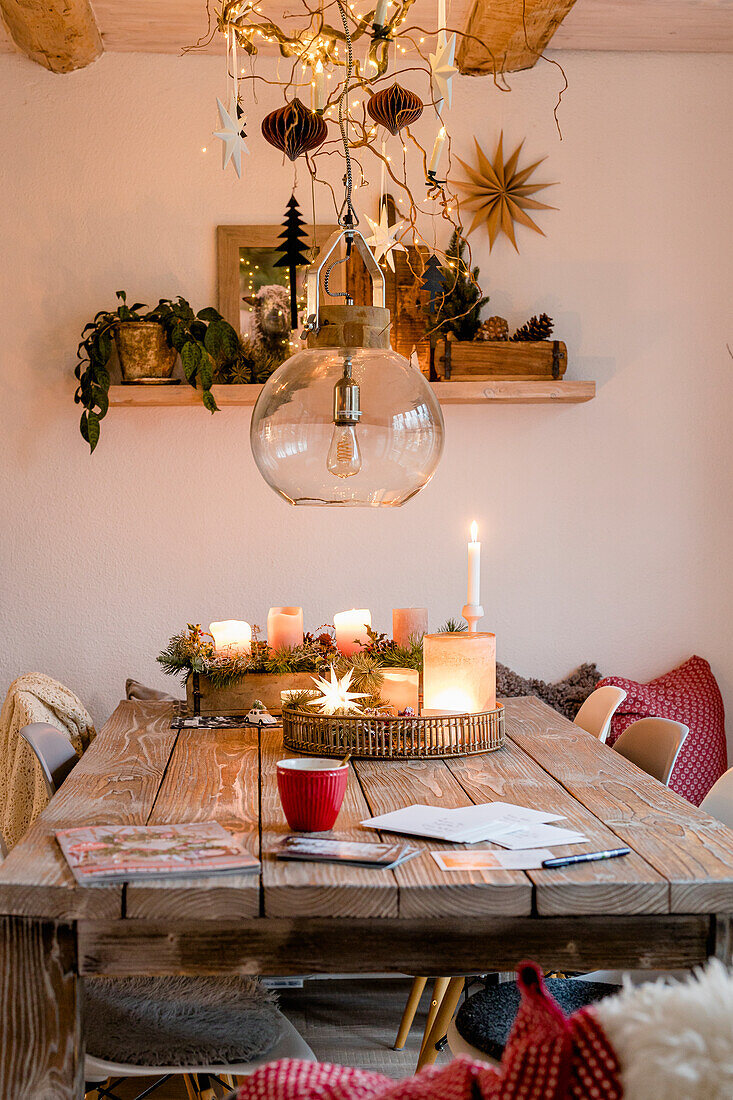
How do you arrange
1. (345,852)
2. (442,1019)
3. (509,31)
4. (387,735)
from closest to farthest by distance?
1. (345,852)
2. (387,735)
3. (442,1019)
4. (509,31)

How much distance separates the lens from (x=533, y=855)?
1329 mm

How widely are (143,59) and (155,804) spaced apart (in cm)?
251

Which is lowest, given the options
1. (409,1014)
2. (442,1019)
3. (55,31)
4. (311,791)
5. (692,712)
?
(409,1014)

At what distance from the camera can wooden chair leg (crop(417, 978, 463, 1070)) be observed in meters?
1.97

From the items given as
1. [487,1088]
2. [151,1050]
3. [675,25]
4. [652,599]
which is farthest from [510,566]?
[487,1088]

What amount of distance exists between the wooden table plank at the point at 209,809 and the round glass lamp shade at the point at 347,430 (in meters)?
0.50

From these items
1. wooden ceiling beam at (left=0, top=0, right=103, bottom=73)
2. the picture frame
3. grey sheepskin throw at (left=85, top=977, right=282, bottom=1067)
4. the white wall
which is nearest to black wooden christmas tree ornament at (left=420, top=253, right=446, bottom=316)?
the white wall

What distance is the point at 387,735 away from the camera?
1.90 meters

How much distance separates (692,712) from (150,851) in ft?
7.28

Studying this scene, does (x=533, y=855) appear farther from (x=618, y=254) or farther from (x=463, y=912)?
(x=618, y=254)

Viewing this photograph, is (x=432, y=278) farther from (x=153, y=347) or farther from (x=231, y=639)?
(x=231, y=639)

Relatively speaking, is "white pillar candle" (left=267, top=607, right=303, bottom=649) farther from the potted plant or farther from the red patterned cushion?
the red patterned cushion

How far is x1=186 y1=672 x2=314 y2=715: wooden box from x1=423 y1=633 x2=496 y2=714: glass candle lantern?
41 centimetres

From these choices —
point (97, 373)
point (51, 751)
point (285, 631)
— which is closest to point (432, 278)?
point (97, 373)
